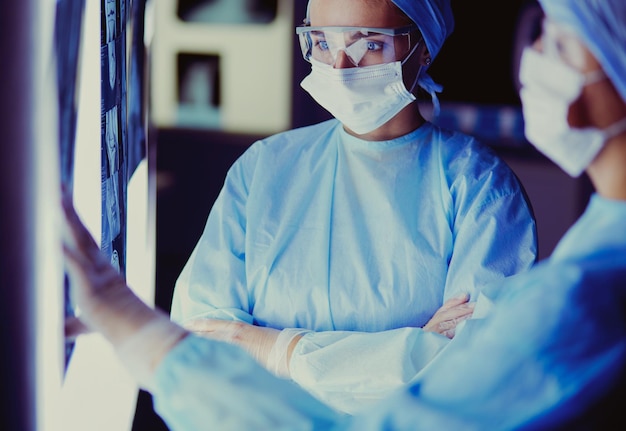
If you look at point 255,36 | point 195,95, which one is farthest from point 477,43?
point 195,95

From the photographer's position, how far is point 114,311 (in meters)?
1.01

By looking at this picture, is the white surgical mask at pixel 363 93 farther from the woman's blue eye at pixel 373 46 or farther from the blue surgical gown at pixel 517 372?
the blue surgical gown at pixel 517 372

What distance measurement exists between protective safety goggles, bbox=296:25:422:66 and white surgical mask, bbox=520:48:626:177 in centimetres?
66

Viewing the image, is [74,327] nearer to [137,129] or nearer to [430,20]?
[137,129]

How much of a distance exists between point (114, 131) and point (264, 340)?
0.49 metres

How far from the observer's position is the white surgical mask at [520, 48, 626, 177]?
3.08 ft

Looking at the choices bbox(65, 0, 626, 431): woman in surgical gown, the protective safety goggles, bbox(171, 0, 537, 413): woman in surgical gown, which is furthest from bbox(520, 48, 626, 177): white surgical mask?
the protective safety goggles

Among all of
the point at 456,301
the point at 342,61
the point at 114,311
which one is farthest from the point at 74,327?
the point at 342,61

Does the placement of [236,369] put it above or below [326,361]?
above

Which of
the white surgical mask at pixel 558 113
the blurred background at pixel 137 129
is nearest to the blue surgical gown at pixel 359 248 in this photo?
the blurred background at pixel 137 129

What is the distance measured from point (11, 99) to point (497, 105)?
3.76m

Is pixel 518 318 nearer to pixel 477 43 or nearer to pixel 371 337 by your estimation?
pixel 371 337

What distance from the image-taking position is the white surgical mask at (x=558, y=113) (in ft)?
3.08

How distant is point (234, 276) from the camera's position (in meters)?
1.63
